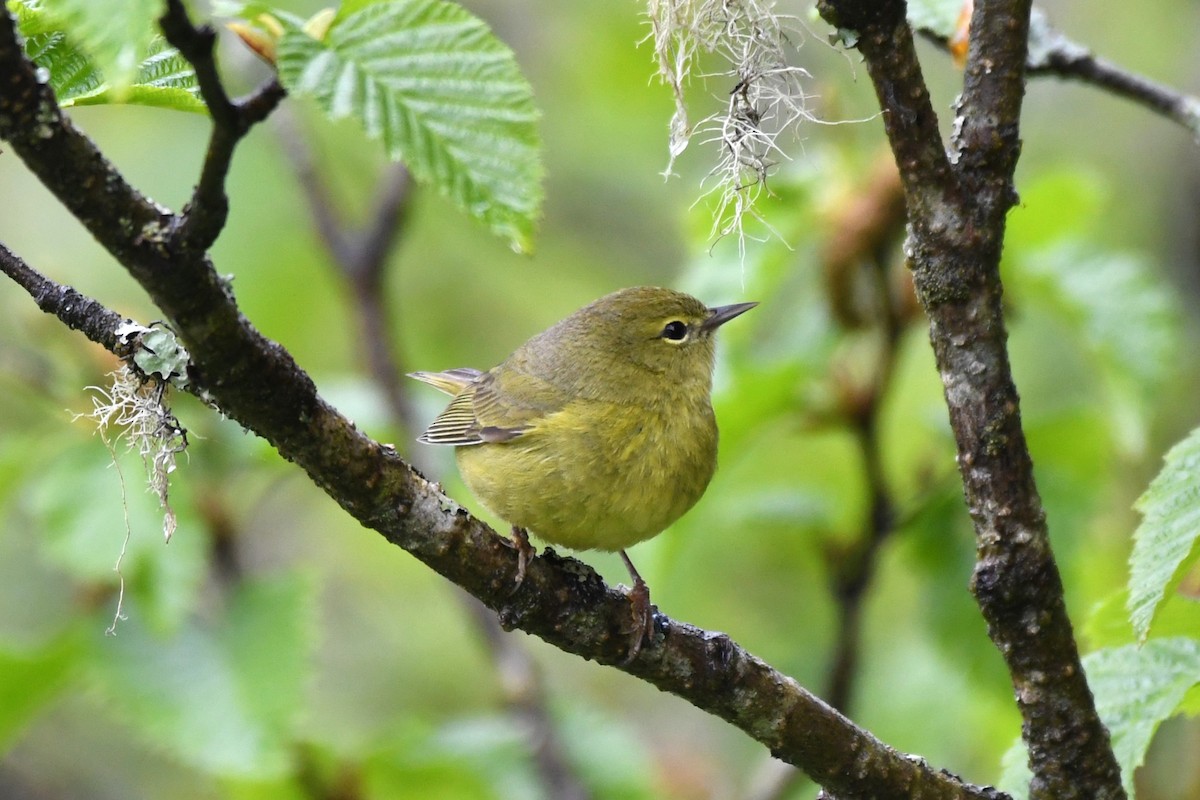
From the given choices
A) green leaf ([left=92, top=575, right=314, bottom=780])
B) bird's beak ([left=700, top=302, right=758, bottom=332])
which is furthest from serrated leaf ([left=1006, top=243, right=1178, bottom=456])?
green leaf ([left=92, top=575, right=314, bottom=780])

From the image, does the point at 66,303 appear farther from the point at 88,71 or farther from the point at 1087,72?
the point at 1087,72

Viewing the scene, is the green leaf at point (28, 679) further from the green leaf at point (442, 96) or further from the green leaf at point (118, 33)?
the green leaf at point (118, 33)

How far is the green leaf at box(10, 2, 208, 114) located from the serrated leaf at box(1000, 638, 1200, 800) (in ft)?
6.04

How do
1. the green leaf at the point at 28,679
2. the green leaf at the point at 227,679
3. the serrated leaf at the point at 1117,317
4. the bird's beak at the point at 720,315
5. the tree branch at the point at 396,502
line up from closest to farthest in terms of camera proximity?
the tree branch at the point at 396,502 < the serrated leaf at the point at 1117,317 < the green leaf at the point at 227,679 < the bird's beak at the point at 720,315 < the green leaf at the point at 28,679

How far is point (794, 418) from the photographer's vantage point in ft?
15.1

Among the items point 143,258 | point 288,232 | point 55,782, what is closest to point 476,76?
point 143,258

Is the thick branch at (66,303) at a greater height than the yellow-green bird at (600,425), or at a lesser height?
lesser

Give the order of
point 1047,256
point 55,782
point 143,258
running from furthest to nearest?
point 55,782
point 1047,256
point 143,258

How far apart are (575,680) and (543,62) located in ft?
14.5

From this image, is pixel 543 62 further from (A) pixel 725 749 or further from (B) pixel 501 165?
(B) pixel 501 165

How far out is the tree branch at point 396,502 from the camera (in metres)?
1.58

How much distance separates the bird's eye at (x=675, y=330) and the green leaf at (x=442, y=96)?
2707 mm

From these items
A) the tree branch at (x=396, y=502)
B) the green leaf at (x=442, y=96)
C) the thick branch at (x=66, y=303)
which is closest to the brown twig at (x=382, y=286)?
the tree branch at (x=396, y=502)

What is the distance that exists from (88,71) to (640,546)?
2671 mm
